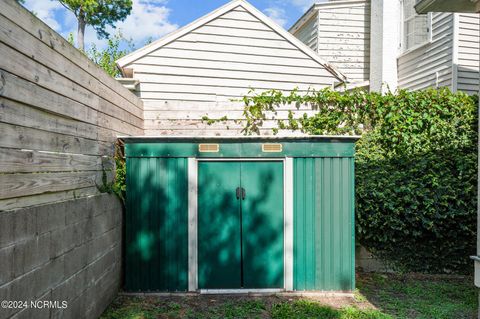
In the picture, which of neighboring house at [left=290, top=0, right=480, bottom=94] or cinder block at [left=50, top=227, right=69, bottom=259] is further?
neighboring house at [left=290, top=0, right=480, bottom=94]

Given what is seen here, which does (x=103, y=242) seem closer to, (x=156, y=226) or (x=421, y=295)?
(x=156, y=226)

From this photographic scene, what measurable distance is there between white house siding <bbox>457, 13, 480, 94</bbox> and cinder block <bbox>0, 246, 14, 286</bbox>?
29.0ft

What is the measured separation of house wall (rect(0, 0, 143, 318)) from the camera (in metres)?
2.27

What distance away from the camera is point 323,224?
4.50m

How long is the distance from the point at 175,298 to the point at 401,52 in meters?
8.42

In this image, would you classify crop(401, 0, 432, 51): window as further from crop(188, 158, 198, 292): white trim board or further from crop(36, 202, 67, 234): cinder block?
crop(36, 202, 67, 234): cinder block

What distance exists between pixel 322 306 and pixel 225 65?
5.07 metres

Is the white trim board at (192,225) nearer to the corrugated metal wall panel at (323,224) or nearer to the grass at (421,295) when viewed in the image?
the corrugated metal wall panel at (323,224)

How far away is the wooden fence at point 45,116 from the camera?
226 centimetres

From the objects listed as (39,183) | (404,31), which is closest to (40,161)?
(39,183)

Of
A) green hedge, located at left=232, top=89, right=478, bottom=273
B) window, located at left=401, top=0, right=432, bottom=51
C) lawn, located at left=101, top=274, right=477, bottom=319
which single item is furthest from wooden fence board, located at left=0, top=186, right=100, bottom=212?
window, located at left=401, top=0, right=432, bottom=51

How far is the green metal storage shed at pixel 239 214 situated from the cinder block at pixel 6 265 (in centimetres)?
219

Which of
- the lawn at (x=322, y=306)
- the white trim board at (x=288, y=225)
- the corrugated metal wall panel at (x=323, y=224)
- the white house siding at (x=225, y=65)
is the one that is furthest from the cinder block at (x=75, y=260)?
the white house siding at (x=225, y=65)

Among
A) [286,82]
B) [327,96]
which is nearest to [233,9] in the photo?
[286,82]
